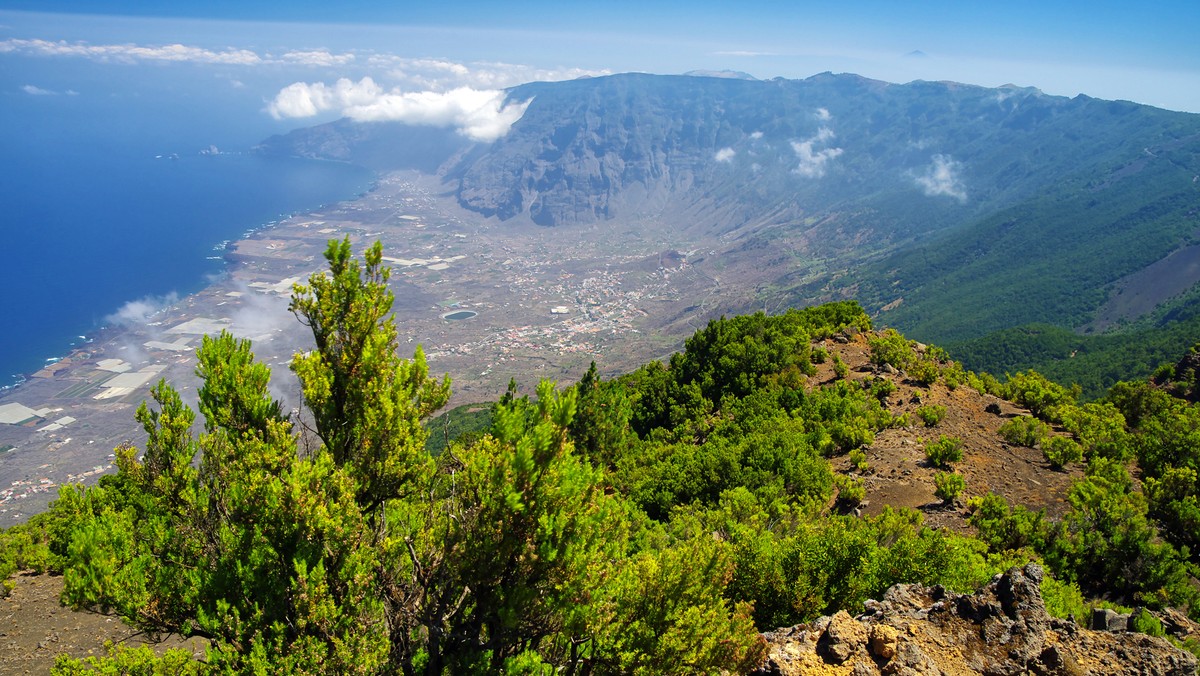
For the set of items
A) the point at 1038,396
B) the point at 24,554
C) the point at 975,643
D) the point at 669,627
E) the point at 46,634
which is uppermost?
the point at 669,627

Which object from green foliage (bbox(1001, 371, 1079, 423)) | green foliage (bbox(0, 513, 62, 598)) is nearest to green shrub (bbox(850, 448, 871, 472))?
green foliage (bbox(1001, 371, 1079, 423))

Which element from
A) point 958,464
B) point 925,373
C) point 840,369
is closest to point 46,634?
point 958,464

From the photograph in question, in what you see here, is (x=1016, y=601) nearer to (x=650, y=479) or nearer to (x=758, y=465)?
(x=758, y=465)

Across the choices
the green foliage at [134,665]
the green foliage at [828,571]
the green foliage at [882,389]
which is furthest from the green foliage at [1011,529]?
the green foliage at [134,665]

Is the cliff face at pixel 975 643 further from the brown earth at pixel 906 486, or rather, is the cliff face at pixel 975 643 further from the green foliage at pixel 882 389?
the green foliage at pixel 882 389

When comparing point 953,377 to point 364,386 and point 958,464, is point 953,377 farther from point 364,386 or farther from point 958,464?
point 364,386

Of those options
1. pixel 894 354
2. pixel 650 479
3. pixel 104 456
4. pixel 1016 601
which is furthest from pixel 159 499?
pixel 104 456
